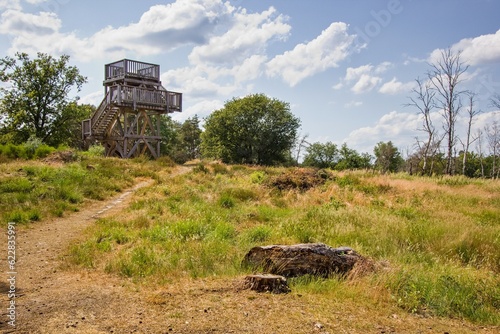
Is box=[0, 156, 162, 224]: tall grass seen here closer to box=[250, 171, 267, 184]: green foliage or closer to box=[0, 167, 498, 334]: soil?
box=[0, 167, 498, 334]: soil

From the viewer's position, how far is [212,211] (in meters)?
11.6

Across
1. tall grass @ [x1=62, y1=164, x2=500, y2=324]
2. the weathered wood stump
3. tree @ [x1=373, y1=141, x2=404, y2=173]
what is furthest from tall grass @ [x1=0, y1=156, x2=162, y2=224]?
tree @ [x1=373, y1=141, x2=404, y2=173]

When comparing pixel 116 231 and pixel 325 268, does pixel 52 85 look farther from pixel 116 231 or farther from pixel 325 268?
pixel 325 268

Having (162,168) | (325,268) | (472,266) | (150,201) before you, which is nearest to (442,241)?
(472,266)

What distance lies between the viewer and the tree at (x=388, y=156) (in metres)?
82.9

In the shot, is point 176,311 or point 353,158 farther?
point 353,158

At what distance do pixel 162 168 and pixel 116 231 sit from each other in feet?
40.5

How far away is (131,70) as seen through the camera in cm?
2542

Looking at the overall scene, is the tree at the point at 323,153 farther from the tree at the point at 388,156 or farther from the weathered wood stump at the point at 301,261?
the weathered wood stump at the point at 301,261

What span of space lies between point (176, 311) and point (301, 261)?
7.92 ft

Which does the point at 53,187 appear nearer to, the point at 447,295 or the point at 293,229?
the point at 293,229

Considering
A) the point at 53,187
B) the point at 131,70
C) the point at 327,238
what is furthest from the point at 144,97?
the point at 327,238

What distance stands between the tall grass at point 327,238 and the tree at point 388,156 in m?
69.2

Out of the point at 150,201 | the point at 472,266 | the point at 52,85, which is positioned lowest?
the point at 472,266
